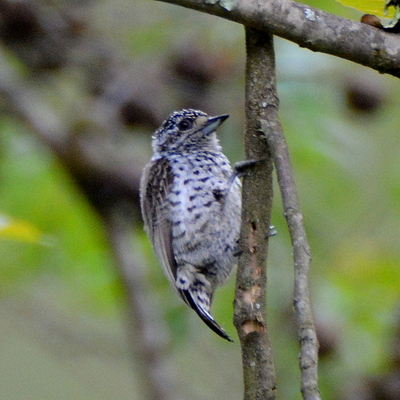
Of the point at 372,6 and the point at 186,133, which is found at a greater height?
the point at 186,133

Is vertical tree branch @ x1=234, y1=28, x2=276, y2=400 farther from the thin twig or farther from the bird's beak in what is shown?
the bird's beak

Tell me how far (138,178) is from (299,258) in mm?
3400

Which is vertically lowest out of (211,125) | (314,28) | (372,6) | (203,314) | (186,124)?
(203,314)

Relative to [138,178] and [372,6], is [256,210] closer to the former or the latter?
[372,6]

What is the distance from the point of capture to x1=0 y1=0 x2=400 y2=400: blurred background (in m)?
Answer: 5.05

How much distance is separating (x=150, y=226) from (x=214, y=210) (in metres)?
0.46

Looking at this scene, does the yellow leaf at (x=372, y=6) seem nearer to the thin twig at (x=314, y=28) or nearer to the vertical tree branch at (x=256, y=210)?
the thin twig at (x=314, y=28)

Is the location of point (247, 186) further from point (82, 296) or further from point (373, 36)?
point (82, 296)

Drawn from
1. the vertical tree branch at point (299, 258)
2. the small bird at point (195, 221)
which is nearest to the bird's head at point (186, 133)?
the small bird at point (195, 221)

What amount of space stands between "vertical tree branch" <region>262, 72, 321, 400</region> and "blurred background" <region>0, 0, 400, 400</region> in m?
2.38

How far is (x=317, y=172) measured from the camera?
5.42m

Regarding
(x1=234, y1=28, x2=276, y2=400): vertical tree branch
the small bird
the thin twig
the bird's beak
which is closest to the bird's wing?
the small bird

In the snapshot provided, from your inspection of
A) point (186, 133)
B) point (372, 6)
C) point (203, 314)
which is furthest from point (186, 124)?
point (372, 6)

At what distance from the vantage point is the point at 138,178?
17.8 ft
